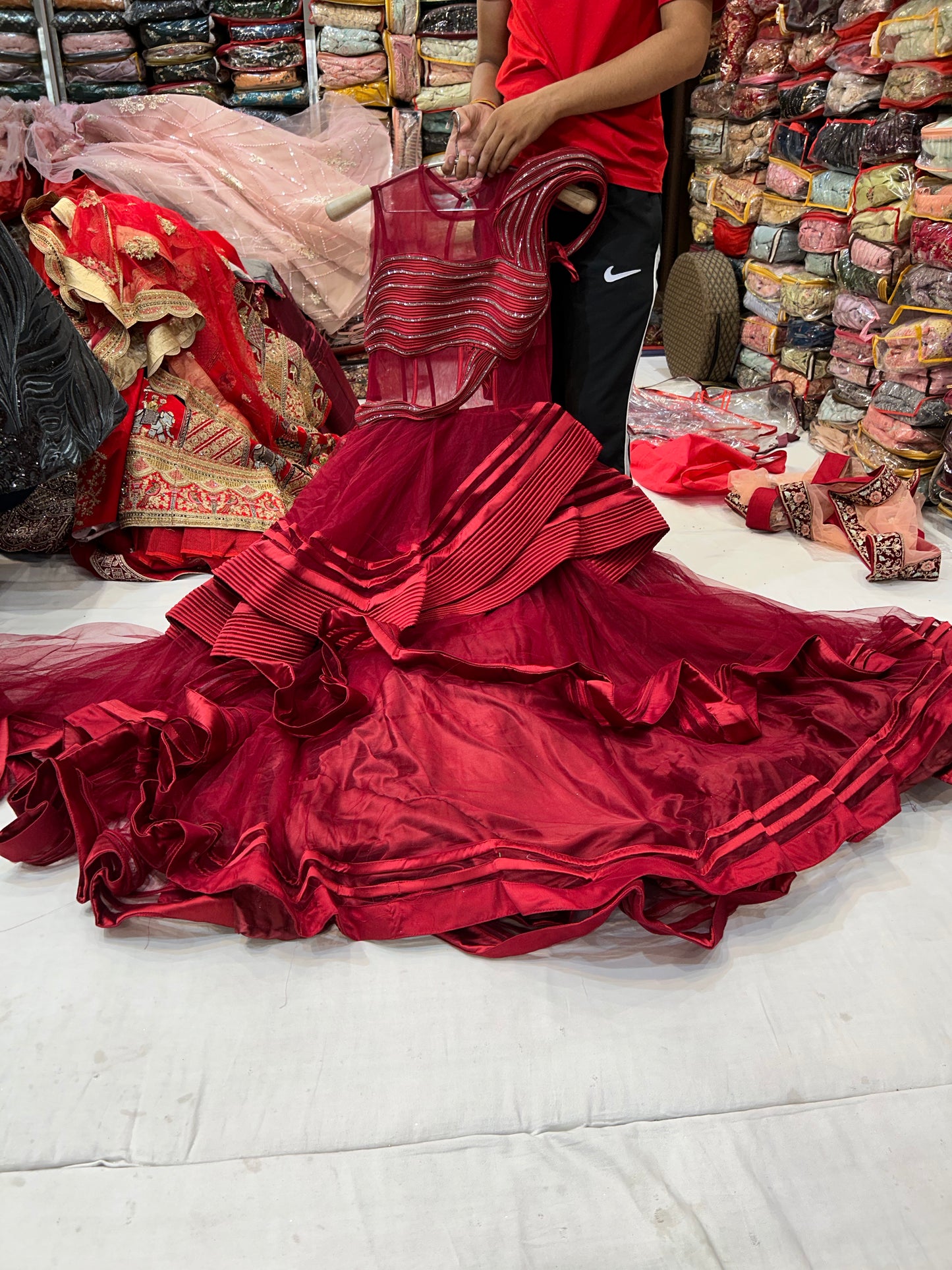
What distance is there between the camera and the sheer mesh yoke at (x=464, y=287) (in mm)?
1488

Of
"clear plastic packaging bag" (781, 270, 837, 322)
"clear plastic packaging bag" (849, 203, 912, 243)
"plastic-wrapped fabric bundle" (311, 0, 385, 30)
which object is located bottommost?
"clear plastic packaging bag" (781, 270, 837, 322)

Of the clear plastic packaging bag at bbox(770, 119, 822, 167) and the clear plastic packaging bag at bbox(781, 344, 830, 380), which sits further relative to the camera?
the clear plastic packaging bag at bbox(781, 344, 830, 380)

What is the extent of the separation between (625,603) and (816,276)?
209 cm

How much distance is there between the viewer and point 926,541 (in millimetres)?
2266

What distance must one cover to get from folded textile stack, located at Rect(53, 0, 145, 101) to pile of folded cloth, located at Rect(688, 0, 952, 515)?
256cm

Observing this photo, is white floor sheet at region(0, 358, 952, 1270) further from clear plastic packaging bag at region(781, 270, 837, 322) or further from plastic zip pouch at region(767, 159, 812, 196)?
plastic zip pouch at region(767, 159, 812, 196)

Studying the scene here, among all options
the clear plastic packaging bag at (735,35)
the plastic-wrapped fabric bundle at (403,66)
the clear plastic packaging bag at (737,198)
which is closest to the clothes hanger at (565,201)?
the clear plastic packaging bag at (737,198)

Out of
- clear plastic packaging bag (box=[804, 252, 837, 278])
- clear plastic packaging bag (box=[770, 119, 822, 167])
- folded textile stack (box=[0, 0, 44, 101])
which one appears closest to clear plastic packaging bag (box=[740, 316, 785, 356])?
clear plastic packaging bag (box=[804, 252, 837, 278])

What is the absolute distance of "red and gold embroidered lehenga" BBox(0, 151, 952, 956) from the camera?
1130 mm

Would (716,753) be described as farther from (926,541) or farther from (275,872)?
(926,541)

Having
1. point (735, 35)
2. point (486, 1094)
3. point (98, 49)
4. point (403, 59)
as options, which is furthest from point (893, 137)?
point (98, 49)

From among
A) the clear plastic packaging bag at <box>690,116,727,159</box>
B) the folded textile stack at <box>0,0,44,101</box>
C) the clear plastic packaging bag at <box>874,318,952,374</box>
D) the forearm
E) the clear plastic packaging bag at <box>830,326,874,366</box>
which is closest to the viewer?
the forearm

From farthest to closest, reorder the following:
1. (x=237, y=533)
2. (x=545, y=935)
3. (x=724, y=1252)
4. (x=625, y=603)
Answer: (x=237, y=533)
(x=625, y=603)
(x=545, y=935)
(x=724, y=1252)

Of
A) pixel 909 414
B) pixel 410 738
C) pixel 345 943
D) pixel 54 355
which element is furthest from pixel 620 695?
pixel 909 414
